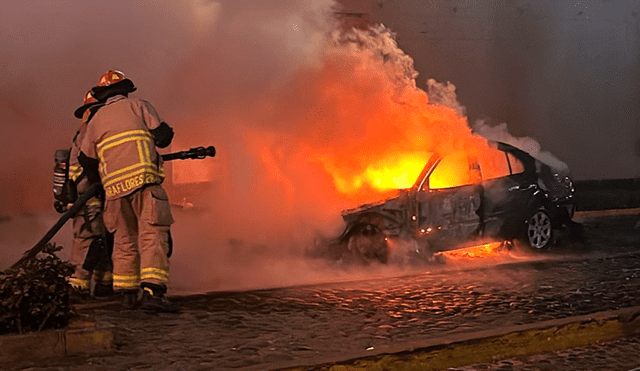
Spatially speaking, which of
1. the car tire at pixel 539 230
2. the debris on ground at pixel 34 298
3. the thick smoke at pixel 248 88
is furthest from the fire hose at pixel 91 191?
the car tire at pixel 539 230

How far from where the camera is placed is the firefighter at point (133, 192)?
7273 mm

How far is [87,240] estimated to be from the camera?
824 centimetres

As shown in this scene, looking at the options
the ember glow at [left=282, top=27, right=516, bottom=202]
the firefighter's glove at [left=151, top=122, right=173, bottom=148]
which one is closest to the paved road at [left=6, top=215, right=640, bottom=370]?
the ember glow at [left=282, top=27, right=516, bottom=202]

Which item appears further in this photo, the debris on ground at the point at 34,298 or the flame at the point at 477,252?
the flame at the point at 477,252

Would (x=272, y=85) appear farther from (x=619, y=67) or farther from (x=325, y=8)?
(x=619, y=67)

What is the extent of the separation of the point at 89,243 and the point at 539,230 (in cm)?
556

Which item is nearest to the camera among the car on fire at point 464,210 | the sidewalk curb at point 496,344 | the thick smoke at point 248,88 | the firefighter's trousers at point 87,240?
the sidewalk curb at point 496,344

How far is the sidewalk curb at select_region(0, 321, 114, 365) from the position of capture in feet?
19.7

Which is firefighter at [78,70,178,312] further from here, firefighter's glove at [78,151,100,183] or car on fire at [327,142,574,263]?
car on fire at [327,142,574,263]

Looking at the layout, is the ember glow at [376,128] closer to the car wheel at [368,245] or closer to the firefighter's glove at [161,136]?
the car wheel at [368,245]

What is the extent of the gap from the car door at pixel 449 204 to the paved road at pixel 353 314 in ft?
1.05

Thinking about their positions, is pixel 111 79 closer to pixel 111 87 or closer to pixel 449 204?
pixel 111 87

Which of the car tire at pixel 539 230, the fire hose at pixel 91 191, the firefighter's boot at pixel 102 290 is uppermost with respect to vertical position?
the fire hose at pixel 91 191

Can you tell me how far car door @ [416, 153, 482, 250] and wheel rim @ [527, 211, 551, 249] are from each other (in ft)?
3.28
